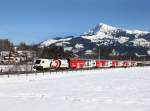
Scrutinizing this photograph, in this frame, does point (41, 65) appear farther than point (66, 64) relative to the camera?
No

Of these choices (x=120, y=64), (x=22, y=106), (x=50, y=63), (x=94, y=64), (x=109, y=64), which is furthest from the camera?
(x=120, y=64)

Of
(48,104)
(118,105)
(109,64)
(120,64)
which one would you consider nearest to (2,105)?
(48,104)

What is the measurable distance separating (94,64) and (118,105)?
324 feet

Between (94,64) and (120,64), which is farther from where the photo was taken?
(120,64)

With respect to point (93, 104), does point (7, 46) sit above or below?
above

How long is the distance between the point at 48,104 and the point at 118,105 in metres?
3.82

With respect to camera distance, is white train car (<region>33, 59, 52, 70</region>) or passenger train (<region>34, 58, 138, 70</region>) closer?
white train car (<region>33, 59, 52, 70</region>)

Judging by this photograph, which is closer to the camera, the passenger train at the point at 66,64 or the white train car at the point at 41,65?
the white train car at the point at 41,65

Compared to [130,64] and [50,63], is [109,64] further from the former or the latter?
[50,63]

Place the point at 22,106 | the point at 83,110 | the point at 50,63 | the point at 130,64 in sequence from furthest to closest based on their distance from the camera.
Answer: the point at 130,64
the point at 50,63
the point at 22,106
the point at 83,110

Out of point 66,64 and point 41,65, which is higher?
point 66,64

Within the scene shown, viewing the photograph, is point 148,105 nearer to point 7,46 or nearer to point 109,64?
point 109,64

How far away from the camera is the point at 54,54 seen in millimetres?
155125

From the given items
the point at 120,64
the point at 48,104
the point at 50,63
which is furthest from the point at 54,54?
the point at 48,104
